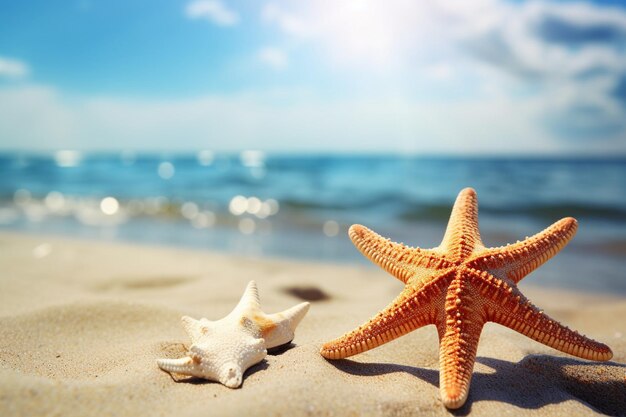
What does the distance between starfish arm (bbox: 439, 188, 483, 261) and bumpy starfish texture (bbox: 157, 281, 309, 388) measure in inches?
44.9

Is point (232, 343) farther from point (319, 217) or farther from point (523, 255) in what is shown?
point (319, 217)

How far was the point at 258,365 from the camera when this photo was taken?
3064 mm

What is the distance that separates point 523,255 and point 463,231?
40cm

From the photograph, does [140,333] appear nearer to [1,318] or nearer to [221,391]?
[1,318]

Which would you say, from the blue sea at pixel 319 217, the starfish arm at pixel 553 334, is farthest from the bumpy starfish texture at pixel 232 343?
the blue sea at pixel 319 217

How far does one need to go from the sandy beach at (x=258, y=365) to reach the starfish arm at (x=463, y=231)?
0.81 metres

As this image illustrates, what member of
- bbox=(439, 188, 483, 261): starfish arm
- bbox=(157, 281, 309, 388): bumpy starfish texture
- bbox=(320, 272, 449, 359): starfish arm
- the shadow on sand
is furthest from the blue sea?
bbox=(157, 281, 309, 388): bumpy starfish texture

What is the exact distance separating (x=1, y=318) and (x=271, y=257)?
5.00 m

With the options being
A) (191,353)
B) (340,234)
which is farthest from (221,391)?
(340,234)

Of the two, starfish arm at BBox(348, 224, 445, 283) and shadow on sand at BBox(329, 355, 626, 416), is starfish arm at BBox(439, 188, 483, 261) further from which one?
shadow on sand at BBox(329, 355, 626, 416)

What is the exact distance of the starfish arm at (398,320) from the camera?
301 cm

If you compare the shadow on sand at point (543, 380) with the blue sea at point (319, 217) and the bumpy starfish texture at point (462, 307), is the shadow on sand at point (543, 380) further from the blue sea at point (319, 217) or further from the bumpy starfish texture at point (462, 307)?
the blue sea at point (319, 217)

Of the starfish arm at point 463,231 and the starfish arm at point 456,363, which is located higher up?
the starfish arm at point 463,231

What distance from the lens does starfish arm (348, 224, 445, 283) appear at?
3203 millimetres
